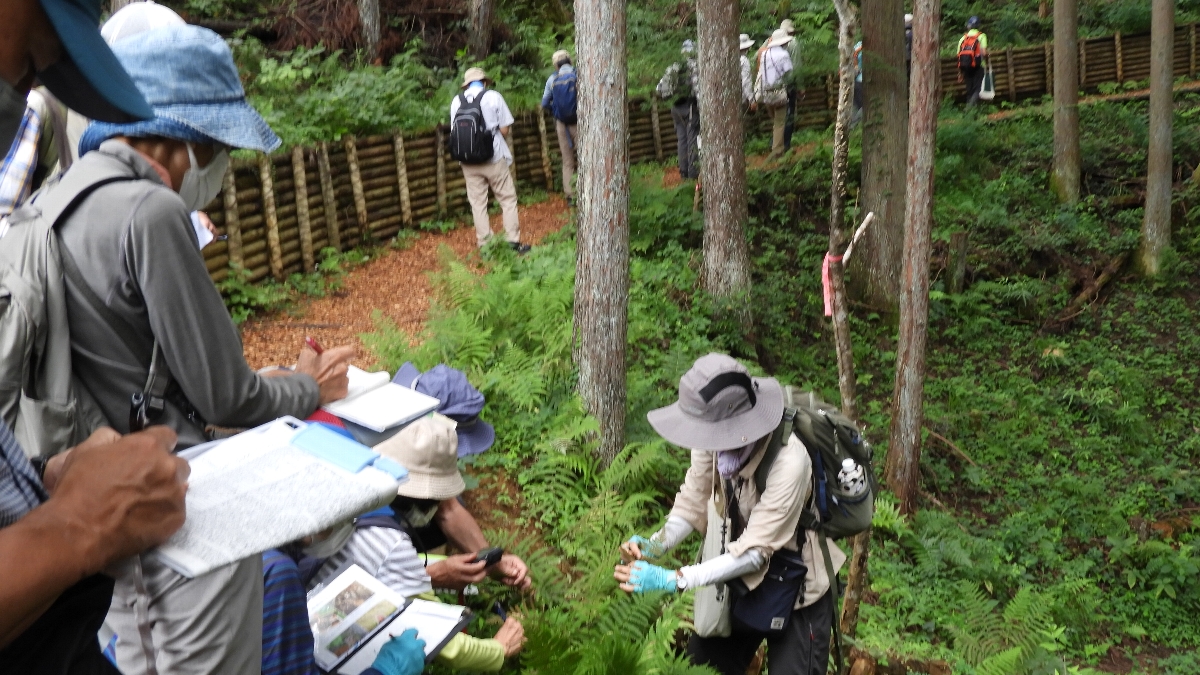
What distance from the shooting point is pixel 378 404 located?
9.39ft

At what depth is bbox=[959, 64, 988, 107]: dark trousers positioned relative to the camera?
21078mm

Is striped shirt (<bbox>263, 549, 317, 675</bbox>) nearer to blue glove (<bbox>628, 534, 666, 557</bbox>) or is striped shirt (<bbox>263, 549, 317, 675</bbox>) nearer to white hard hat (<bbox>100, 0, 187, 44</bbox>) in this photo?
white hard hat (<bbox>100, 0, 187, 44</bbox>)

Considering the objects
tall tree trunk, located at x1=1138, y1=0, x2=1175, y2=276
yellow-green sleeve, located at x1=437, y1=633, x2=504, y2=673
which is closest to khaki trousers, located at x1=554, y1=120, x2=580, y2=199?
tall tree trunk, located at x1=1138, y1=0, x2=1175, y2=276

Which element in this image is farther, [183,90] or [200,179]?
[200,179]

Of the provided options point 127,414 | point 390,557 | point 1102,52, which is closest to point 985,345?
point 390,557

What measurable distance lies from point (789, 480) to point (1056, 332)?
1171 centimetres

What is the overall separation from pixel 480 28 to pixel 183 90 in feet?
58.9

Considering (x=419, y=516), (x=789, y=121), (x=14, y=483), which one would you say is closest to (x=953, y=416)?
(x=789, y=121)

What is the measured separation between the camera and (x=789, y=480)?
3793 mm

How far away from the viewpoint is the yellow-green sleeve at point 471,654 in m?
3.38

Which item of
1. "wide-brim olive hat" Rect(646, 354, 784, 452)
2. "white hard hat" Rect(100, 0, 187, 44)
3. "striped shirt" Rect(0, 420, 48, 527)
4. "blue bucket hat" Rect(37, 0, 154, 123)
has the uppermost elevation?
"white hard hat" Rect(100, 0, 187, 44)

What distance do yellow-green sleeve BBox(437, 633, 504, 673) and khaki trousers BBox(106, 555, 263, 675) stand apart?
1.38m

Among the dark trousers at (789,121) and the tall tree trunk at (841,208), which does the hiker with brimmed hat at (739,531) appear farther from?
the dark trousers at (789,121)

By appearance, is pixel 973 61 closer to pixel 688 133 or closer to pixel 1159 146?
pixel 1159 146
